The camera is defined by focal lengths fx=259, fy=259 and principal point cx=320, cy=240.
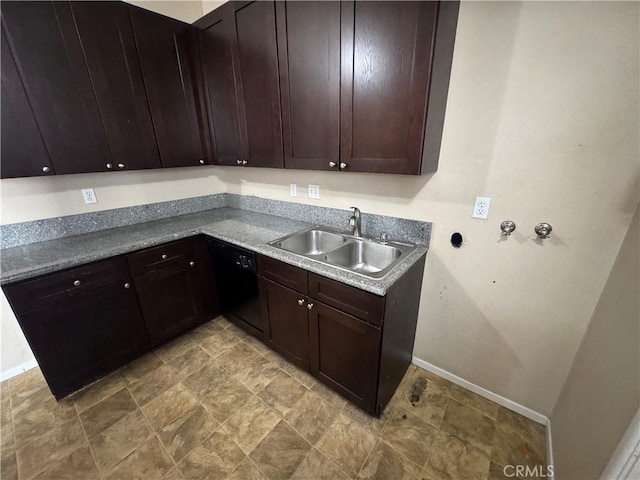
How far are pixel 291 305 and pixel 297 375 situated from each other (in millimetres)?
578

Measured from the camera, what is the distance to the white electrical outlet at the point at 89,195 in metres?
1.90

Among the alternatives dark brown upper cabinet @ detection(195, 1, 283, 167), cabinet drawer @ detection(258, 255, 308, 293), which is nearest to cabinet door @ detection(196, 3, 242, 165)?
dark brown upper cabinet @ detection(195, 1, 283, 167)

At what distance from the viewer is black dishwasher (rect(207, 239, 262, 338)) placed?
72.1 inches

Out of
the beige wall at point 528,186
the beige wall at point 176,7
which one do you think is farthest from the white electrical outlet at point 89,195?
the beige wall at point 528,186

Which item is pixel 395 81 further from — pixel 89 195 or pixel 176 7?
pixel 89 195

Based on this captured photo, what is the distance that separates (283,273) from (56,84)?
1.72 metres

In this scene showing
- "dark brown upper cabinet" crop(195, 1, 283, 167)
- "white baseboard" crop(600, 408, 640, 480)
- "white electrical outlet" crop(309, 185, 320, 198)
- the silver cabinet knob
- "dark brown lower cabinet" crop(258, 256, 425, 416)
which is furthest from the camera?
"white electrical outlet" crop(309, 185, 320, 198)

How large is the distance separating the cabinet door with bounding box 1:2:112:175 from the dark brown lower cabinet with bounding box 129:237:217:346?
0.70m

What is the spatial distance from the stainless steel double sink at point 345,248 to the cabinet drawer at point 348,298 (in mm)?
144

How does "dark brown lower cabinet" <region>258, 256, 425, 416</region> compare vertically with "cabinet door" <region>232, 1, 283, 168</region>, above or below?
below

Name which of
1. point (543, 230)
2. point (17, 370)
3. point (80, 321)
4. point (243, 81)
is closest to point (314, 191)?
point (243, 81)

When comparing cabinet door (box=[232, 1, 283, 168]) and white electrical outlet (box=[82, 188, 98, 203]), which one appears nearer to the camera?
cabinet door (box=[232, 1, 283, 168])

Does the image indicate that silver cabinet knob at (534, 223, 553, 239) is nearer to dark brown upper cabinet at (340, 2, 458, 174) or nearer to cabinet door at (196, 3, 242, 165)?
dark brown upper cabinet at (340, 2, 458, 174)

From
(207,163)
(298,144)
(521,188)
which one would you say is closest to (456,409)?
(521,188)
